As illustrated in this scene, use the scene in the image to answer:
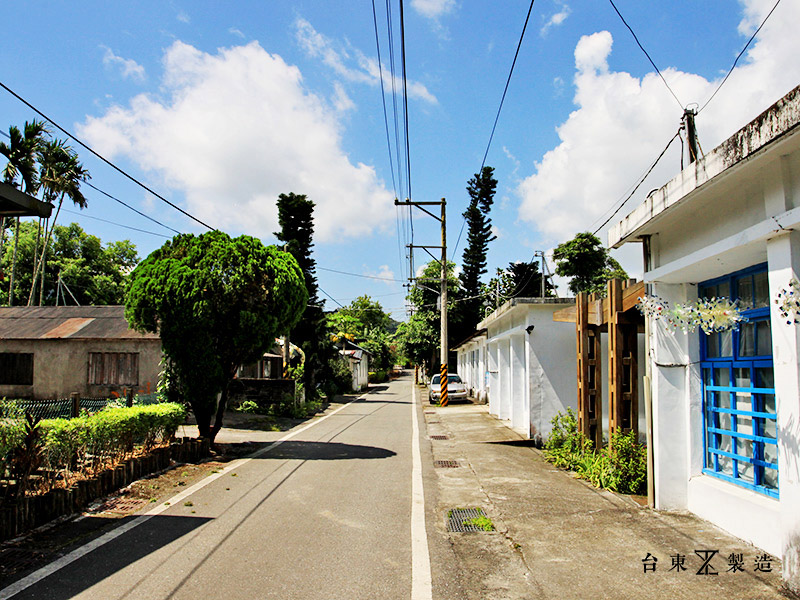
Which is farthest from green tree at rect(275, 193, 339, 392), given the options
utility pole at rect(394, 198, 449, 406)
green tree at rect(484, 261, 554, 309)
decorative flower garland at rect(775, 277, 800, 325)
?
decorative flower garland at rect(775, 277, 800, 325)

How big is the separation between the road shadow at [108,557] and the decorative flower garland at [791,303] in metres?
6.11

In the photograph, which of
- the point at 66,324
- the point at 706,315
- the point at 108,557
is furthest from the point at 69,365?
the point at 706,315

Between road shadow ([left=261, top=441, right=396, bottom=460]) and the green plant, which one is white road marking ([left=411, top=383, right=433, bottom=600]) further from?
road shadow ([left=261, top=441, right=396, bottom=460])

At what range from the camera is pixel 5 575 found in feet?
16.3

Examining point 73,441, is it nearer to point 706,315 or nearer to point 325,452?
point 325,452

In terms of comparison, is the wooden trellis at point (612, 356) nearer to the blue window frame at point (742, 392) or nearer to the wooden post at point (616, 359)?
the wooden post at point (616, 359)

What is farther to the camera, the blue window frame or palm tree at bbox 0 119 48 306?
palm tree at bbox 0 119 48 306

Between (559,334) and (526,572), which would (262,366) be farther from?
(526,572)

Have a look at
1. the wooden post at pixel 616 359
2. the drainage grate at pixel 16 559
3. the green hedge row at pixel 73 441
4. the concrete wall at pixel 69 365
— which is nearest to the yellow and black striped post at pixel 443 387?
the concrete wall at pixel 69 365

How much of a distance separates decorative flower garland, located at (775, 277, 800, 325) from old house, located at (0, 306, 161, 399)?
64.2ft

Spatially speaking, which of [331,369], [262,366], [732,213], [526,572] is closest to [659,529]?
[526,572]

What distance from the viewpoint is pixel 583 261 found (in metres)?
35.3

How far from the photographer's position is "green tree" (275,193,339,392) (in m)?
29.8

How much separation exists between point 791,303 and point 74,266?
47426 mm
